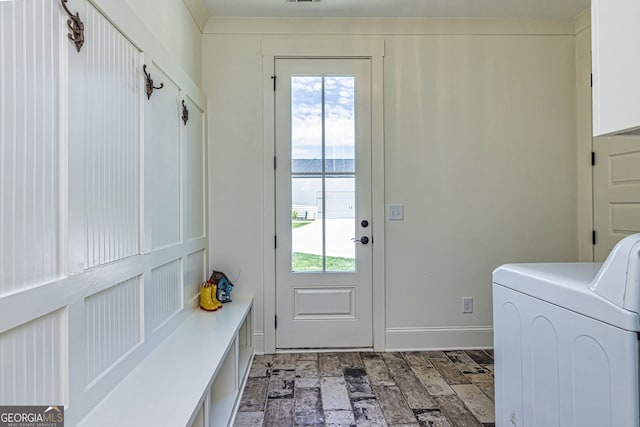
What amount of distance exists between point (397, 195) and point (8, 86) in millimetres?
2373

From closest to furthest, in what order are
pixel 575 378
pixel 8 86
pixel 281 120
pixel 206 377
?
pixel 8 86 < pixel 575 378 < pixel 206 377 < pixel 281 120

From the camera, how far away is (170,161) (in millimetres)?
2021

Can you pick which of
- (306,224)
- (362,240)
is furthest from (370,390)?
(306,224)

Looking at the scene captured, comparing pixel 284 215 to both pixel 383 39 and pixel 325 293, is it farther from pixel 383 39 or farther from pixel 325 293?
pixel 383 39

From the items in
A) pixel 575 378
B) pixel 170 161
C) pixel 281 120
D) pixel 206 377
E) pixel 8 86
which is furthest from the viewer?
pixel 281 120

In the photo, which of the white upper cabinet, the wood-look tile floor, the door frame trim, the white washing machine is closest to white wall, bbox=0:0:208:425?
the wood-look tile floor

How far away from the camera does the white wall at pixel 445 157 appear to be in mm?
2771

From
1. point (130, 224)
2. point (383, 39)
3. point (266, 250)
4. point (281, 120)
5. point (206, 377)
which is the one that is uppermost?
point (383, 39)

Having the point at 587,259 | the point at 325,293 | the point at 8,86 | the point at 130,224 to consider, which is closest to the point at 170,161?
the point at 130,224

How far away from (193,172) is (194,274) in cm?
70

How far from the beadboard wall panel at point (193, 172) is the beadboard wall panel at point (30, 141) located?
1.19 meters

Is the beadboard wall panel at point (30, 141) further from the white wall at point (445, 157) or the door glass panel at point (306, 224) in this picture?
the door glass panel at point (306, 224)

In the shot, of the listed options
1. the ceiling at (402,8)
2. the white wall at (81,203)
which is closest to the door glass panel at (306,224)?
the white wall at (81,203)

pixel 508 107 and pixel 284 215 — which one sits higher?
pixel 508 107
